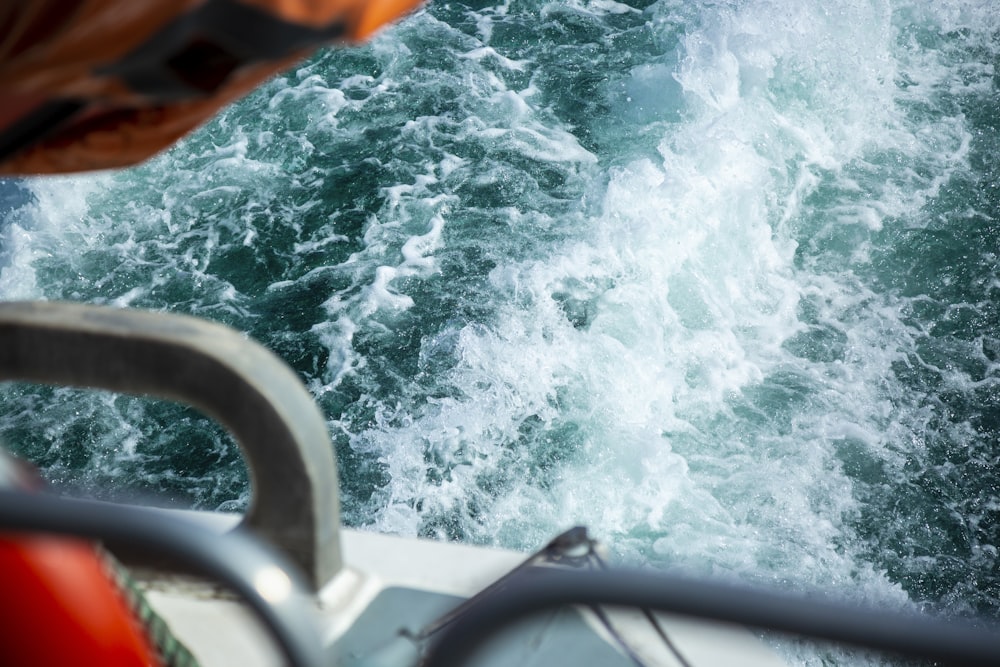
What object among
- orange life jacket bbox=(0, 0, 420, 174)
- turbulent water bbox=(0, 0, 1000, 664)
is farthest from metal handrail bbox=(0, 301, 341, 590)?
turbulent water bbox=(0, 0, 1000, 664)

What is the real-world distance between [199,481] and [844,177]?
4.76m

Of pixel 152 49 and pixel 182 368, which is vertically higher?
pixel 152 49

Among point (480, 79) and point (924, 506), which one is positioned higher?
point (480, 79)

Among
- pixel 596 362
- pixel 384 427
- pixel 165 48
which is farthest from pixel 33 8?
pixel 596 362

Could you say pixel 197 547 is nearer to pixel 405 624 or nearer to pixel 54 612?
pixel 54 612

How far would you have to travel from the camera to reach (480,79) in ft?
24.8

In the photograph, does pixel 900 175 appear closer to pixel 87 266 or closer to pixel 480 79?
pixel 480 79

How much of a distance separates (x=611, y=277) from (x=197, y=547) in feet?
17.6

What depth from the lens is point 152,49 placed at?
975 millimetres

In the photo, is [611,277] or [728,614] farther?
[611,277]

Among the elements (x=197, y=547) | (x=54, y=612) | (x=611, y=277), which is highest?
(x=197, y=547)

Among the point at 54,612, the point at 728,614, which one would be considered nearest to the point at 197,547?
the point at 728,614

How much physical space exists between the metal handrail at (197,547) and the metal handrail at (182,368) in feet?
2.50

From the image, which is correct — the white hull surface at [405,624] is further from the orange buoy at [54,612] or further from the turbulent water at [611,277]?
the turbulent water at [611,277]
